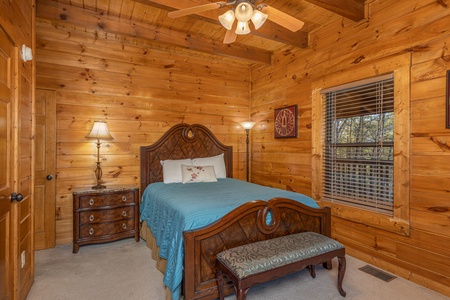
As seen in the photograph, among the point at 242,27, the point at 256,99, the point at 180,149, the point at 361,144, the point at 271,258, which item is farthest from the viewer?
the point at 256,99

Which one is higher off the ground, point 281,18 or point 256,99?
point 281,18

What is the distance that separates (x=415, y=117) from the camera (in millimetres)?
2357

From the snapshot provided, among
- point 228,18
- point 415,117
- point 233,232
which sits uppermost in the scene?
point 228,18

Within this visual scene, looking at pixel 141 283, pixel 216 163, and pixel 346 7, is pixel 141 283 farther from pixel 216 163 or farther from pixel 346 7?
pixel 346 7

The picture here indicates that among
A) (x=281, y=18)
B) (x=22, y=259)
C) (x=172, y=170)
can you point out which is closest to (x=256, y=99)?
(x=172, y=170)

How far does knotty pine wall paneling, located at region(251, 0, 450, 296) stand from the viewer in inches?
86.0

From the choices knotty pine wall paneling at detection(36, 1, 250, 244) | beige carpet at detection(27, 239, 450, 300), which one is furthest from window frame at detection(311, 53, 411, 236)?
knotty pine wall paneling at detection(36, 1, 250, 244)

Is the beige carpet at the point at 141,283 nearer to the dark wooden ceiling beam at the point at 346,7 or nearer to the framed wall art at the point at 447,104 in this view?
the framed wall art at the point at 447,104

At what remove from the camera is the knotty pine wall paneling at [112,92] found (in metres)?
3.27

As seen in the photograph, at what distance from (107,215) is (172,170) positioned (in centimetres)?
102

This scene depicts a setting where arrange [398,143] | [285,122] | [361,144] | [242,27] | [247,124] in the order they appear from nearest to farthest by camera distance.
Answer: [242,27] < [398,143] < [361,144] < [285,122] < [247,124]

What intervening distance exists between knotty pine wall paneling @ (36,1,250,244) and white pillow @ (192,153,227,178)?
52cm

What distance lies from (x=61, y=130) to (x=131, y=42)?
162 centimetres

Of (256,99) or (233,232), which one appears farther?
(256,99)
